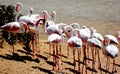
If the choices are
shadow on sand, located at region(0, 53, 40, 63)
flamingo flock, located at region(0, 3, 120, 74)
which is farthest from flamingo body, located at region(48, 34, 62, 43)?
shadow on sand, located at region(0, 53, 40, 63)

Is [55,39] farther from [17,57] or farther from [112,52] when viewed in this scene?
[112,52]

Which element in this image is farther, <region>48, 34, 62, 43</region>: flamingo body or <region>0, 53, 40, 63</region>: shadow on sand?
<region>0, 53, 40, 63</region>: shadow on sand

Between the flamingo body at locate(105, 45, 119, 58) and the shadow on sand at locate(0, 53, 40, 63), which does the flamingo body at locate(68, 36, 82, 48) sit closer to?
the flamingo body at locate(105, 45, 119, 58)

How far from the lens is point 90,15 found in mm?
22562

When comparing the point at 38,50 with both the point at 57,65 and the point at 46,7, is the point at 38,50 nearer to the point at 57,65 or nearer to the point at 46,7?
the point at 57,65

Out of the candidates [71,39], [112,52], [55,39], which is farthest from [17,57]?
[112,52]

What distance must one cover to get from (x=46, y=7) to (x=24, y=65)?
1392cm

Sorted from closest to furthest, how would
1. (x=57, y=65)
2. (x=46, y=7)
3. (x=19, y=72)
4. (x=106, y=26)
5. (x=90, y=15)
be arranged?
(x=19, y=72)
(x=57, y=65)
(x=106, y=26)
(x=90, y=15)
(x=46, y=7)

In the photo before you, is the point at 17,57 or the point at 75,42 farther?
the point at 17,57

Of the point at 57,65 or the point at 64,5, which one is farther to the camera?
the point at 64,5

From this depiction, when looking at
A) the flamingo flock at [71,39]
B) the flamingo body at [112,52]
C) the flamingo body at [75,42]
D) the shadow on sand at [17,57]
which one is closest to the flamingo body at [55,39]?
the flamingo flock at [71,39]

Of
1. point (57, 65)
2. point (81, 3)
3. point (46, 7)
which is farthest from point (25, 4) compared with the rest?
point (57, 65)

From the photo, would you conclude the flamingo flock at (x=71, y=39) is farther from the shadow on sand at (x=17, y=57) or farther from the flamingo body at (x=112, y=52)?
the shadow on sand at (x=17, y=57)

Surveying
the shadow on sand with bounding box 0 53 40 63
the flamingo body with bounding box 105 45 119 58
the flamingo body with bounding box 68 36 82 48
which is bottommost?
the shadow on sand with bounding box 0 53 40 63
